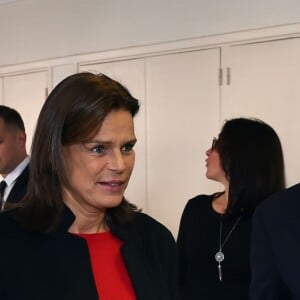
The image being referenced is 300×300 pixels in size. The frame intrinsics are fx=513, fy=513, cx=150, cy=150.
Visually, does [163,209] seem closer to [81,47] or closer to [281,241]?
[81,47]

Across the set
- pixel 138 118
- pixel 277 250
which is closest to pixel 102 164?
pixel 277 250

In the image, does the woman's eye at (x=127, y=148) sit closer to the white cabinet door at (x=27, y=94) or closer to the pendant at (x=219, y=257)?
the pendant at (x=219, y=257)

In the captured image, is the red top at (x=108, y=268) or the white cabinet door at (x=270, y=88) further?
the white cabinet door at (x=270, y=88)

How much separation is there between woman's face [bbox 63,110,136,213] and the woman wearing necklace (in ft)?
3.38

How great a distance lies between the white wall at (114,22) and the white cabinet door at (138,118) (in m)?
0.14

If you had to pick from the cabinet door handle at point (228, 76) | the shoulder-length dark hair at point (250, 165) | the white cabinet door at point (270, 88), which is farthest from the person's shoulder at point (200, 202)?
the cabinet door handle at point (228, 76)

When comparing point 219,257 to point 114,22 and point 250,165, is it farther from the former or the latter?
point 114,22

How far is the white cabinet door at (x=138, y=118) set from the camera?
3238 millimetres

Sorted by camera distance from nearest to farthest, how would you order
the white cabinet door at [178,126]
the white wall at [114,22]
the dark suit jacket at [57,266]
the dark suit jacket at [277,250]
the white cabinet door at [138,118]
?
the dark suit jacket at [57,266]
the dark suit jacket at [277,250]
the white wall at [114,22]
the white cabinet door at [178,126]
the white cabinet door at [138,118]

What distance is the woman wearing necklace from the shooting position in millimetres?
2041

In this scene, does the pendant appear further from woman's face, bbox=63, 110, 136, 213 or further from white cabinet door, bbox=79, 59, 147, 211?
white cabinet door, bbox=79, 59, 147, 211

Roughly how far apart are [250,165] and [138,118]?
1.28 m

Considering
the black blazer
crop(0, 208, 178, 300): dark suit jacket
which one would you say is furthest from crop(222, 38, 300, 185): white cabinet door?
crop(0, 208, 178, 300): dark suit jacket

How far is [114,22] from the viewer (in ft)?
10.9
